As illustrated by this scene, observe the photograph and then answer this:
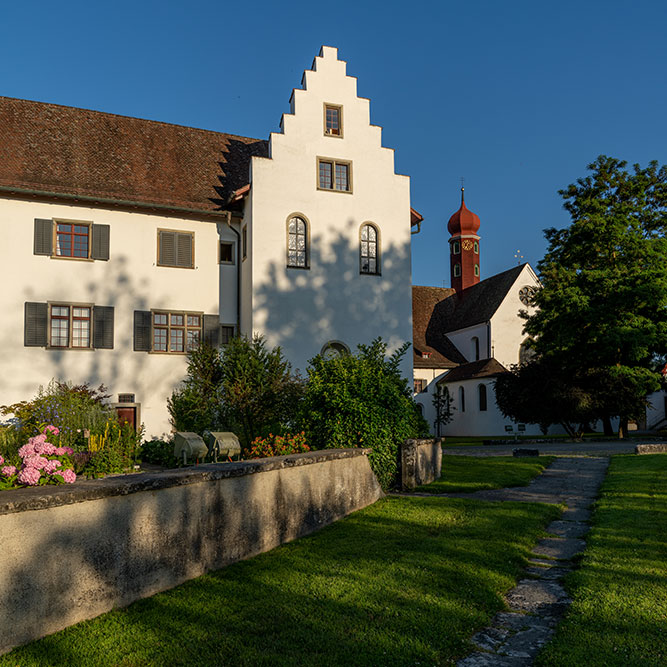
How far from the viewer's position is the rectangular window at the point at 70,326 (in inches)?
858

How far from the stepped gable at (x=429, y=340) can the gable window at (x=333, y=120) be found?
73.2 ft

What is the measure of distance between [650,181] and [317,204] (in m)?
21.2

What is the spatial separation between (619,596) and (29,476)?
4913 mm

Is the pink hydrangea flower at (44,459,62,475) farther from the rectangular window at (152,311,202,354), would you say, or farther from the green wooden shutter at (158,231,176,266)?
the green wooden shutter at (158,231,176,266)

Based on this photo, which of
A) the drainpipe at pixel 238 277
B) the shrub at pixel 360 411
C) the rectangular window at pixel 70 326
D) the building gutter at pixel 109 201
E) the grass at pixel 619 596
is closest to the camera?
the grass at pixel 619 596

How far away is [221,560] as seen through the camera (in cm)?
673

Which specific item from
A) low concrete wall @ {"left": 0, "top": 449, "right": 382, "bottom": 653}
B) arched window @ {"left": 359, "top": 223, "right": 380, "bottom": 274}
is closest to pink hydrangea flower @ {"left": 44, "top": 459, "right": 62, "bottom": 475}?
low concrete wall @ {"left": 0, "top": 449, "right": 382, "bottom": 653}

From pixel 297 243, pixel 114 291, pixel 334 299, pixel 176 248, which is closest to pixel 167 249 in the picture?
pixel 176 248

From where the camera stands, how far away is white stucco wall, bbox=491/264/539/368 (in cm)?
4641

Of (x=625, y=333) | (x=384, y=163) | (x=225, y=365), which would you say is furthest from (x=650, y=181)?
(x=225, y=365)

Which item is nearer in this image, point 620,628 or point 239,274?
point 620,628

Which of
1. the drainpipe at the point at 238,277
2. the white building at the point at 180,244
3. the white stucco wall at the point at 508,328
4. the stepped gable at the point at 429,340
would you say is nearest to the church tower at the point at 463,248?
the stepped gable at the point at 429,340

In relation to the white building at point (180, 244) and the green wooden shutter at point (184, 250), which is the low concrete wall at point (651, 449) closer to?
the white building at point (180, 244)

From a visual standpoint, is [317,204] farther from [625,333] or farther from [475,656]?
[475,656]
